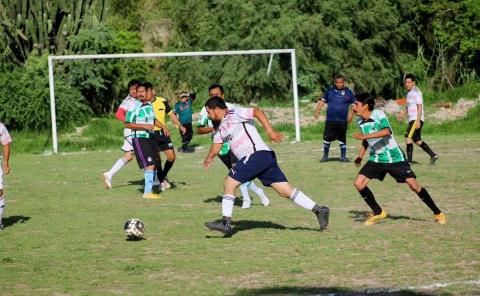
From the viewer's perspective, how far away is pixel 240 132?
11.9 m

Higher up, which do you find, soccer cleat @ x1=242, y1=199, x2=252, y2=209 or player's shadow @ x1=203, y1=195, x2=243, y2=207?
soccer cleat @ x1=242, y1=199, x2=252, y2=209

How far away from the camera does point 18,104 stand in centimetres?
3070

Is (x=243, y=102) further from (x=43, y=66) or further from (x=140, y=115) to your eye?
(x=140, y=115)

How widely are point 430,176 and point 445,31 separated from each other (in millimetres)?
19738

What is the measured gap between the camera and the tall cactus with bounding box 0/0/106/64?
32781mm

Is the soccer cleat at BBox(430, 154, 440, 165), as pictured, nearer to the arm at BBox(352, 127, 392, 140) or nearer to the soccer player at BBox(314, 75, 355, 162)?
the soccer player at BBox(314, 75, 355, 162)

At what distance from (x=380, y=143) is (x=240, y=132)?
1.97m

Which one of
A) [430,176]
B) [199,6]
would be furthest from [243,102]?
[430,176]

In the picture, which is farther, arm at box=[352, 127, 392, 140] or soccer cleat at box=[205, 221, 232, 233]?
arm at box=[352, 127, 392, 140]

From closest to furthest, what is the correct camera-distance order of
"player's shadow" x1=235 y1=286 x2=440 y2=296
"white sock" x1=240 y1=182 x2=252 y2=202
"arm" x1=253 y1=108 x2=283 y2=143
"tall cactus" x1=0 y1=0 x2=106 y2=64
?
"player's shadow" x1=235 y1=286 x2=440 y2=296 → "arm" x1=253 y1=108 x2=283 y2=143 → "white sock" x1=240 y1=182 x2=252 y2=202 → "tall cactus" x1=0 y1=0 x2=106 y2=64

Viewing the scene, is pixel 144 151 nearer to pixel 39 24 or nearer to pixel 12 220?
pixel 12 220

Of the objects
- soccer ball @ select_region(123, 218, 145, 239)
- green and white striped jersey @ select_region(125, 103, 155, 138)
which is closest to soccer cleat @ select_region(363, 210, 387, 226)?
soccer ball @ select_region(123, 218, 145, 239)

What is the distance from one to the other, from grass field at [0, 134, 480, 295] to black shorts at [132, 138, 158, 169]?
66cm

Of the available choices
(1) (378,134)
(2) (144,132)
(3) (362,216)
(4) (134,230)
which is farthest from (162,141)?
(1) (378,134)
